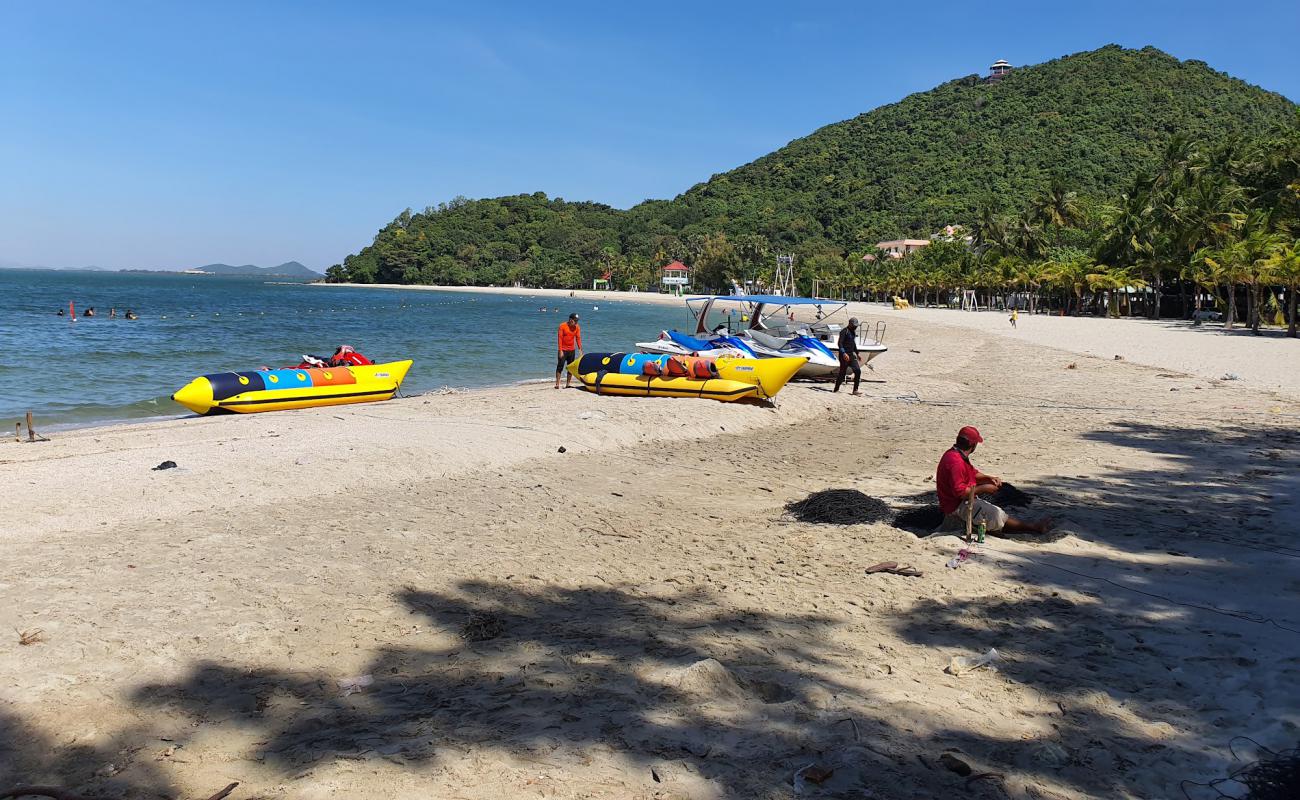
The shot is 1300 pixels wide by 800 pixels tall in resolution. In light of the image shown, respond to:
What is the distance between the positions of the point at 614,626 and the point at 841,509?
316 cm

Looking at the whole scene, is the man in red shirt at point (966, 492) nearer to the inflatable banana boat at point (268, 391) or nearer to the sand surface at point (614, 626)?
the sand surface at point (614, 626)

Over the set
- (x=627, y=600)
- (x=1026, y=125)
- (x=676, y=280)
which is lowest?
(x=627, y=600)

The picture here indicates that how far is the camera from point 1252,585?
5.27 metres

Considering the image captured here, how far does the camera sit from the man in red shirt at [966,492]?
6559mm

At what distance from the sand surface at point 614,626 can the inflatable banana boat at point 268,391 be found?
3.47 meters

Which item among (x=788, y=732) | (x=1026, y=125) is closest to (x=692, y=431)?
(x=788, y=732)

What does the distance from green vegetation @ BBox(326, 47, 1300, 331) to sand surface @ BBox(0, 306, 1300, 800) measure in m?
29.5

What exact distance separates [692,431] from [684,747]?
9.29 meters

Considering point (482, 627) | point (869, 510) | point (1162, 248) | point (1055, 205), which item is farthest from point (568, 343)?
point (1055, 205)

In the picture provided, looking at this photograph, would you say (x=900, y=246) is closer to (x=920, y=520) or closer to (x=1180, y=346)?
(x=1180, y=346)

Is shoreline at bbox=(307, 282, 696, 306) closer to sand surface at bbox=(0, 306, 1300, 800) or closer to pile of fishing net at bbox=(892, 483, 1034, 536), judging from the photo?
sand surface at bbox=(0, 306, 1300, 800)

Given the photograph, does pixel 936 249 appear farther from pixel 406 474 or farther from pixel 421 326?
pixel 406 474

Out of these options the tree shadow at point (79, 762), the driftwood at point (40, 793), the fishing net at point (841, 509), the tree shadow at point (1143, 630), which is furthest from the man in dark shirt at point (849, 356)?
the driftwood at point (40, 793)

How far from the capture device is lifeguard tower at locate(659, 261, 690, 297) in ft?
375
